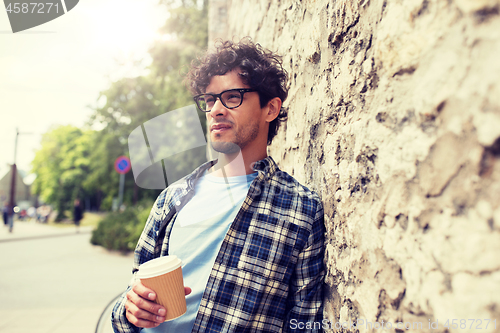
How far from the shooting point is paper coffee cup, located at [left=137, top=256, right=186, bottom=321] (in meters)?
1.17

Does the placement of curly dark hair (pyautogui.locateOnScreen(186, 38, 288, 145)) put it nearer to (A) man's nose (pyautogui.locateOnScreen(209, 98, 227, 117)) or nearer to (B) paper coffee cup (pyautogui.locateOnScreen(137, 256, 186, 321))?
(A) man's nose (pyautogui.locateOnScreen(209, 98, 227, 117))

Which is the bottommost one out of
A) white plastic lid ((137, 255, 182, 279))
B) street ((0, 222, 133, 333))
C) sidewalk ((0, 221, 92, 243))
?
sidewalk ((0, 221, 92, 243))

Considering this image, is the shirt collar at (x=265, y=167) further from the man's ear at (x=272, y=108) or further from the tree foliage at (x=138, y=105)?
the tree foliage at (x=138, y=105)

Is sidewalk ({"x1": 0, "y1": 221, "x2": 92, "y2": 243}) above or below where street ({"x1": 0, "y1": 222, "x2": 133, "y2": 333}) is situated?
below

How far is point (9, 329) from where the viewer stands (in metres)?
3.60

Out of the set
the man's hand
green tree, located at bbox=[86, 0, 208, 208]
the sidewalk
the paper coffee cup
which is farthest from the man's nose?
the sidewalk

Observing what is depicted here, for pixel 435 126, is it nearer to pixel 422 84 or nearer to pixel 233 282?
pixel 422 84

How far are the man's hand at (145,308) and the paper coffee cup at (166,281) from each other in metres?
0.02

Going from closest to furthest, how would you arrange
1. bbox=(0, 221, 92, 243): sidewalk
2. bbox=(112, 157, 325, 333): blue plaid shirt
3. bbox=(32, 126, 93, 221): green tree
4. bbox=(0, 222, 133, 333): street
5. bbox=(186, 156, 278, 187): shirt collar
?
bbox=(112, 157, 325, 333): blue plaid shirt → bbox=(186, 156, 278, 187): shirt collar → bbox=(0, 222, 133, 333): street → bbox=(0, 221, 92, 243): sidewalk → bbox=(32, 126, 93, 221): green tree

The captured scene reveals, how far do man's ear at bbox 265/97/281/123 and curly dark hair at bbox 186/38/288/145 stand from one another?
0.02 metres

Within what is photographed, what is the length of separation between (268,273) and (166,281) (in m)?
0.40

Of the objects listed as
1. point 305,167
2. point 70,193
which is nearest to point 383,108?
point 305,167

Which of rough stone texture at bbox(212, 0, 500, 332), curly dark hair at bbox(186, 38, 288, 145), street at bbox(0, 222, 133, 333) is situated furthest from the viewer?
street at bbox(0, 222, 133, 333)

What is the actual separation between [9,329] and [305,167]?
4.10 meters
